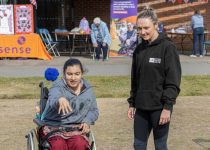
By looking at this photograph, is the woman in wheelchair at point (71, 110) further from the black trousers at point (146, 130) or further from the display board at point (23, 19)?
the display board at point (23, 19)

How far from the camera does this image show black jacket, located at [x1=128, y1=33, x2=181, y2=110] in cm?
404

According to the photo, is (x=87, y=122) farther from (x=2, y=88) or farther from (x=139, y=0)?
(x=139, y=0)

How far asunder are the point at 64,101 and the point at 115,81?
6.71 m

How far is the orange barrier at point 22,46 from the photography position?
15.1m

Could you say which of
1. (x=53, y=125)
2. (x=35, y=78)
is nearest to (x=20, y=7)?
(x=35, y=78)

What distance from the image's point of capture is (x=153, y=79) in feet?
13.5

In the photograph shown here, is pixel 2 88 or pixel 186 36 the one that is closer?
pixel 2 88

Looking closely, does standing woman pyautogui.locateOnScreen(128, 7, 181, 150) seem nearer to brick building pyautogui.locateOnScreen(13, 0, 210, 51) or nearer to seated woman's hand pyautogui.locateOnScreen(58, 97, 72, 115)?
seated woman's hand pyautogui.locateOnScreen(58, 97, 72, 115)

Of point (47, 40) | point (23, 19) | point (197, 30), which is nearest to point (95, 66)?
point (23, 19)

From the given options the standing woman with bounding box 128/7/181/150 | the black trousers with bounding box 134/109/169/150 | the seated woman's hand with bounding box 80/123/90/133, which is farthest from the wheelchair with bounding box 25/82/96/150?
the standing woman with bounding box 128/7/181/150

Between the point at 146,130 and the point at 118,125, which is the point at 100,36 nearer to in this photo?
the point at 118,125

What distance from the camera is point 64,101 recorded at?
13.9ft

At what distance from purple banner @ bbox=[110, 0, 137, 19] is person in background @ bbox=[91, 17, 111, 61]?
1039 millimetres

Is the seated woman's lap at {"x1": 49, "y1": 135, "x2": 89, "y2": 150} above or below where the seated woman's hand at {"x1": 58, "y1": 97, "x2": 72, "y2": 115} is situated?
below
